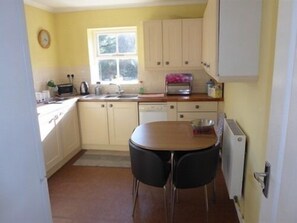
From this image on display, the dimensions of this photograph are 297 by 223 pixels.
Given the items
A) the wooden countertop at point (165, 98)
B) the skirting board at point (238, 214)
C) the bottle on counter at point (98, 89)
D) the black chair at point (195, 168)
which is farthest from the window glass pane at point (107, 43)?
the skirting board at point (238, 214)

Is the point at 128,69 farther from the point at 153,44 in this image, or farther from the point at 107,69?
the point at 153,44

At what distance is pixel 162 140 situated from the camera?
6.97ft

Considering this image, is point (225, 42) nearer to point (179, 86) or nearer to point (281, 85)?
point (281, 85)

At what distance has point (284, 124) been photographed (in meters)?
0.78

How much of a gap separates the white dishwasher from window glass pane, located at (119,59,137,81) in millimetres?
802

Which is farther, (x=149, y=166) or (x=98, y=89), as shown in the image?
(x=98, y=89)

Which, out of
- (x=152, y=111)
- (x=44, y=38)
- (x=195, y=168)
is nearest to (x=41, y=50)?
(x=44, y=38)

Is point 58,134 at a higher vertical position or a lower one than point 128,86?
lower

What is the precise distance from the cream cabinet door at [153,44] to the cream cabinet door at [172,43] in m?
0.07

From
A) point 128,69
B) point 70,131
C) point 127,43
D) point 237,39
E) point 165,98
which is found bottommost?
point 70,131

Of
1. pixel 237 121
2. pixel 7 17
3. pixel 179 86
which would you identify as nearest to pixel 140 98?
pixel 179 86

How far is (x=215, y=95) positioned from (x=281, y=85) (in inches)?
106

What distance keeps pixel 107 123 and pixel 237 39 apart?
8.25 ft

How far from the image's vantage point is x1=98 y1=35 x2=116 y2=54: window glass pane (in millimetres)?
4098
